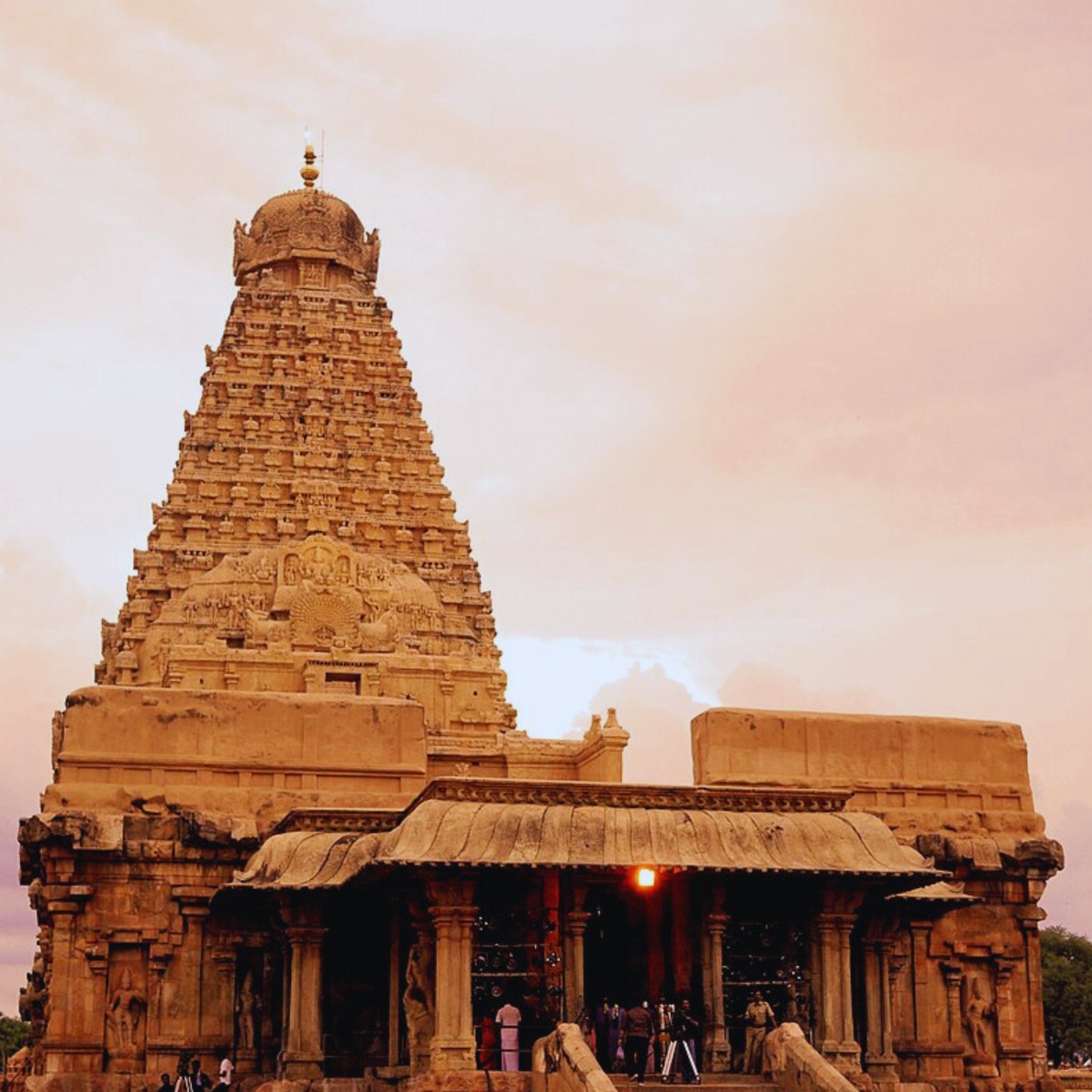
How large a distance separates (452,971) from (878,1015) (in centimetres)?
767

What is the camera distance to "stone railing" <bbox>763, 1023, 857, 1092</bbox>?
31484mm

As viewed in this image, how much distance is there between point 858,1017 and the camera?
127ft

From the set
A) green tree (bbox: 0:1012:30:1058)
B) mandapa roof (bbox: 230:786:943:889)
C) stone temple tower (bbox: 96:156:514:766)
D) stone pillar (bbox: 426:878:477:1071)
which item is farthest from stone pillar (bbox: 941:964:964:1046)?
green tree (bbox: 0:1012:30:1058)

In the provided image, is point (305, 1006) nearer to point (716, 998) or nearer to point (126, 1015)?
point (126, 1015)

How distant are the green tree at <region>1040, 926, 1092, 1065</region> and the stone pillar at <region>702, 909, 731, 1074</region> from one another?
201 ft

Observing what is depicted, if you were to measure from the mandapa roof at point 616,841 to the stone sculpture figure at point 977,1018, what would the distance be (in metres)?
8.16

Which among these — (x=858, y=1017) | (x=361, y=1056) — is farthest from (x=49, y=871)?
(x=858, y=1017)

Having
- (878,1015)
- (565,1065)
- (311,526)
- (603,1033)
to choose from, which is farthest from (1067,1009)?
(565,1065)

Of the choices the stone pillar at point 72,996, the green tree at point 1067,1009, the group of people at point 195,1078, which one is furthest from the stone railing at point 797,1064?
the green tree at point 1067,1009

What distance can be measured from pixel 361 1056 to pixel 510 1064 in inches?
A: 181

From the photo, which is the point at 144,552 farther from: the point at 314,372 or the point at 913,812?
the point at 913,812

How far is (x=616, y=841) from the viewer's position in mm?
34344

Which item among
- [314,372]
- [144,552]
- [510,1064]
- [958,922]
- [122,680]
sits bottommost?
[510,1064]

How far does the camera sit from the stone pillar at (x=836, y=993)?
34.9 meters
